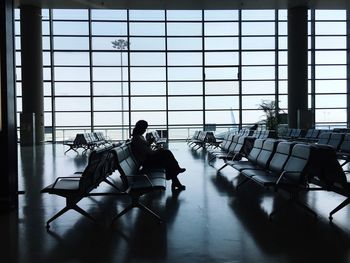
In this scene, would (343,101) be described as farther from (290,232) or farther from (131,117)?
(290,232)

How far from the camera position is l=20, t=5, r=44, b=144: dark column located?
1853 centimetres

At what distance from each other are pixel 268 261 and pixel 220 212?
1624 millimetres

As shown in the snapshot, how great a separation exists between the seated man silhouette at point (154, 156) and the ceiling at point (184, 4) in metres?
13.0

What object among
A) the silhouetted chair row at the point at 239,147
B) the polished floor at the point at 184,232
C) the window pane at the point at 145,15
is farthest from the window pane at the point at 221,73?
the polished floor at the point at 184,232

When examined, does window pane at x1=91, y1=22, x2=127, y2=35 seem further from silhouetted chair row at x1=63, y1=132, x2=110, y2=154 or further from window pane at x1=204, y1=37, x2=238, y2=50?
silhouetted chair row at x1=63, y1=132, x2=110, y2=154

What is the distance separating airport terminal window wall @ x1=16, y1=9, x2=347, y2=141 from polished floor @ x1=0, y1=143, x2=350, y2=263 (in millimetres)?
14896

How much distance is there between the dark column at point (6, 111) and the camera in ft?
15.5

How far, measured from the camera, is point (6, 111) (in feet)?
15.5

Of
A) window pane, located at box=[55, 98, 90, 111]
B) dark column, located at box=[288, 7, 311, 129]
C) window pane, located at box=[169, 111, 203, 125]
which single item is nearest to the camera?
dark column, located at box=[288, 7, 311, 129]

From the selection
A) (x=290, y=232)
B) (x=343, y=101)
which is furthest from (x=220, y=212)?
(x=343, y=101)

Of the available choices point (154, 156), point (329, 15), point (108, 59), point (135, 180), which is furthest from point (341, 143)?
point (329, 15)

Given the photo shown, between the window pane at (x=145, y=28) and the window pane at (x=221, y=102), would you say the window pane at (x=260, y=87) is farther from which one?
the window pane at (x=145, y=28)

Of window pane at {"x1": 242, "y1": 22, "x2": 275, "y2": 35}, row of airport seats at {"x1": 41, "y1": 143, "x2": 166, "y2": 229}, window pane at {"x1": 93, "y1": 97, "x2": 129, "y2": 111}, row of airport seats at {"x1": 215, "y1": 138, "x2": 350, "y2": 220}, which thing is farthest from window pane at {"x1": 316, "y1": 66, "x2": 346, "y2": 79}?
row of airport seats at {"x1": 41, "y1": 143, "x2": 166, "y2": 229}

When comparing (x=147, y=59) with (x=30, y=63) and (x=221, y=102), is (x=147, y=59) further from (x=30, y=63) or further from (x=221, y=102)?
(x=30, y=63)
